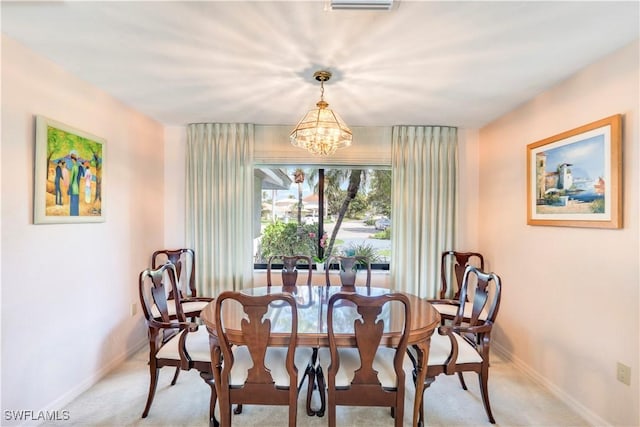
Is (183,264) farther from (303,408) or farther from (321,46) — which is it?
(321,46)

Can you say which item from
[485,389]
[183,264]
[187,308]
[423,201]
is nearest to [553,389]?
[485,389]

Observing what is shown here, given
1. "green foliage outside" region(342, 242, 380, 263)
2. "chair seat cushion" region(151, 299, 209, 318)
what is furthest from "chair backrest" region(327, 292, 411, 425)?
"green foliage outside" region(342, 242, 380, 263)

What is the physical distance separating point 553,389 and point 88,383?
12.3 ft

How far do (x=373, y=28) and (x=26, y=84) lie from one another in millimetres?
2219

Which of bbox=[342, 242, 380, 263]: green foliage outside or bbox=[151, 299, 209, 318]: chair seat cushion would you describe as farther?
bbox=[342, 242, 380, 263]: green foliage outside

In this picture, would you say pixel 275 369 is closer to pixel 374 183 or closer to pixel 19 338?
pixel 19 338

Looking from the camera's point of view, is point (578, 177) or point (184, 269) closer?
point (578, 177)

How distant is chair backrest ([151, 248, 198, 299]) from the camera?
3.40 meters

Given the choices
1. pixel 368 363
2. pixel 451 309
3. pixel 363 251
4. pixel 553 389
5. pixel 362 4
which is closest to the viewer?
pixel 362 4

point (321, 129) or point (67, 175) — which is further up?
point (321, 129)

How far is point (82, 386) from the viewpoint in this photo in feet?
7.89

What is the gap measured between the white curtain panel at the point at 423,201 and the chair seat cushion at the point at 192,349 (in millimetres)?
2291

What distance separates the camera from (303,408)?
2217 mm

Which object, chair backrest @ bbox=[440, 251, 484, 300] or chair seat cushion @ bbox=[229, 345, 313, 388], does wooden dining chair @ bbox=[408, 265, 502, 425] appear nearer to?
chair seat cushion @ bbox=[229, 345, 313, 388]
